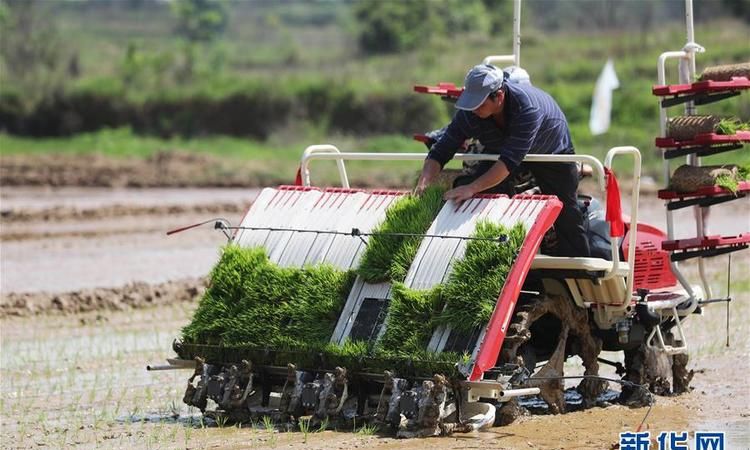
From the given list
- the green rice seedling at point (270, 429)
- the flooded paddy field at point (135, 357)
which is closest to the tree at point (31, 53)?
the flooded paddy field at point (135, 357)

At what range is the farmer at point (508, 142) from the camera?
9234 mm

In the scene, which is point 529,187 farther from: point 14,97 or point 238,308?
point 14,97

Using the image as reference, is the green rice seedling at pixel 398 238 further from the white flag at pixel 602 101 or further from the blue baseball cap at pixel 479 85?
the white flag at pixel 602 101

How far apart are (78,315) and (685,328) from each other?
6.57 m

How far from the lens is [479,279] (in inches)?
348

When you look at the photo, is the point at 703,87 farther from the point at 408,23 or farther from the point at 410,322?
the point at 408,23

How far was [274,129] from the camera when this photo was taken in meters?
42.7


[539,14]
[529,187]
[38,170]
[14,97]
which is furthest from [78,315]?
[539,14]

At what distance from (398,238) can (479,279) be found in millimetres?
780

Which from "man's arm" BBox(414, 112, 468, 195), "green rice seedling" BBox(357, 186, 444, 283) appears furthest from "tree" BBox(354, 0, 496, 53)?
"green rice seedling" BBox(357, 186, 444, 283)

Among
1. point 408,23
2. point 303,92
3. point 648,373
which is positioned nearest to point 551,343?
point 648,373

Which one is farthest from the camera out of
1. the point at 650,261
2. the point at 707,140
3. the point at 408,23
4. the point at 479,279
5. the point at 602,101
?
the point at 408,23

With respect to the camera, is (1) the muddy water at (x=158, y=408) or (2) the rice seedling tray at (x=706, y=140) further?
(2) the rice seedling tray at (x=706, y=140)

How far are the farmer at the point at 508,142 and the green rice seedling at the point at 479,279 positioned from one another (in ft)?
1.64
